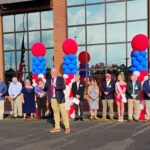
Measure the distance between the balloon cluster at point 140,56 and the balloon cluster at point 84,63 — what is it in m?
5.40

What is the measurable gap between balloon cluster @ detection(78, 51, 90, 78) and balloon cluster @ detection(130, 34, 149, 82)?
5396 mm

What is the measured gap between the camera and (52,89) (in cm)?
1203

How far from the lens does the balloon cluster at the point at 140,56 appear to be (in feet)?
51.5

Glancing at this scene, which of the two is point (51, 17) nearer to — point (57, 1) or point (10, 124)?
point (57, 1)

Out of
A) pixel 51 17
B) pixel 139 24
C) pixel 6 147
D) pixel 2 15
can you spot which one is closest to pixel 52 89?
pixel 6 147

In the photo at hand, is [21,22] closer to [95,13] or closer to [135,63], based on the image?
[95,13]

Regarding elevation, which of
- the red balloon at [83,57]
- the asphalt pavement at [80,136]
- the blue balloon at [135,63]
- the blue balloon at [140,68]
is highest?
the red balloon at [83,57]

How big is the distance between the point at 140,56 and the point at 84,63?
19.6 ft

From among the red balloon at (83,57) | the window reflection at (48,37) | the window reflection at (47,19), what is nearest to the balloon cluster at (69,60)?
the red balloon at (83,57)

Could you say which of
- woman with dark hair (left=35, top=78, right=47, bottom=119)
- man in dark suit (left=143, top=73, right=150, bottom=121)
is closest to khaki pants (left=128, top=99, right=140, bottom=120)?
man in dark suit (left=143, top=73, right=150, bottom=121)

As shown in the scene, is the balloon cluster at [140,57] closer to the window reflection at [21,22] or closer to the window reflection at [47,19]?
the window reflection at [47,19]

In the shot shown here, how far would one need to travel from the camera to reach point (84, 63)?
2158 centimetres

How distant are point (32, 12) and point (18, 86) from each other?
25.3 feet

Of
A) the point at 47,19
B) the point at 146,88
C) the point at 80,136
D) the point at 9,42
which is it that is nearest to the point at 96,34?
the point at 47,19
